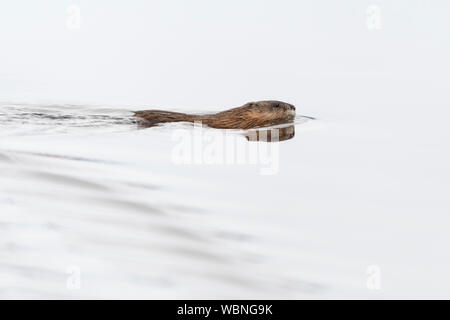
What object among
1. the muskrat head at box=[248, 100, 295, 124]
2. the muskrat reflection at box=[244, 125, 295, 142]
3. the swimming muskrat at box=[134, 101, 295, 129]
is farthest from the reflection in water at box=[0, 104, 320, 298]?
the muskrat head at box=[248, 100, 295, 124]

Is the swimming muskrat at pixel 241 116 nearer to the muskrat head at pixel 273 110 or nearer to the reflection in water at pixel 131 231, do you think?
the muskrat head at pixel 273 110

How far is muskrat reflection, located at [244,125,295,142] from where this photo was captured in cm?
956

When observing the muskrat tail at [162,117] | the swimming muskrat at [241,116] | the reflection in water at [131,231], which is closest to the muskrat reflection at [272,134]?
the swimming muskrat at [241,116]

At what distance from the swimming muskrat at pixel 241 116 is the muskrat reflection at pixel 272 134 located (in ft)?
0.75

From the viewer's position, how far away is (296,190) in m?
6.99

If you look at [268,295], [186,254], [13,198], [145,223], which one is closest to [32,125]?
[13,198]

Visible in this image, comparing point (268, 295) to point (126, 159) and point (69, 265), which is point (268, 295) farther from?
point (126, 159)

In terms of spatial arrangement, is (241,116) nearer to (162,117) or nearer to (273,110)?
(273,110)

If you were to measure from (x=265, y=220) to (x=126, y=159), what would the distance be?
2.26 metres

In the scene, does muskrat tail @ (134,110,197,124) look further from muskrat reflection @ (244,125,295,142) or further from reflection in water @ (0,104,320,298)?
reflection in water @ (0,104,320,298)

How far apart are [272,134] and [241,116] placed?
0.66m

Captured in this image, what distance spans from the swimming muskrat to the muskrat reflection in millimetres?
229

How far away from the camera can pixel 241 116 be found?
10.4 metres

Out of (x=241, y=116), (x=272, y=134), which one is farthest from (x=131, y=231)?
(x=241, y=116)
